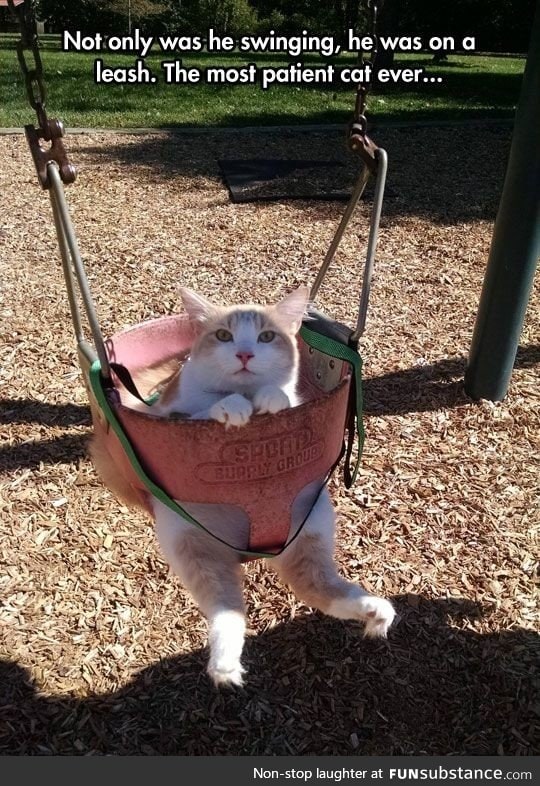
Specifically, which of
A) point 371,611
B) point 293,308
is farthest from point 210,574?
point 293,308

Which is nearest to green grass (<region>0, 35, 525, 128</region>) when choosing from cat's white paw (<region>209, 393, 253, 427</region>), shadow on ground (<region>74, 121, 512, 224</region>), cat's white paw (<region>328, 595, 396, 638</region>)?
shadow on ground (<region>74, 121, 512, 224</region>)

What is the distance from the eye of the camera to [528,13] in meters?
18.6

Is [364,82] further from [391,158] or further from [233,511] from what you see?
[391,158]

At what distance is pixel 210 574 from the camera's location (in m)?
1.66

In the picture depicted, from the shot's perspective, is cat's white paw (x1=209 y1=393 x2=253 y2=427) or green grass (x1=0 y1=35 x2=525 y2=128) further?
green grass (x1=0 y1=35 x2=525 y2=128)

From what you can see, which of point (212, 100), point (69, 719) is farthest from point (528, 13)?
point (69, 719)

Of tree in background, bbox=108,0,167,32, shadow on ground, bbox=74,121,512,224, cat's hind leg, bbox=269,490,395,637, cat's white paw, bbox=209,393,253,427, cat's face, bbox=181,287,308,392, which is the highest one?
cat's white paw, bbox=209,393,253,427

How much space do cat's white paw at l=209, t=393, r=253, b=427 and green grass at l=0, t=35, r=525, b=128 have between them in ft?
23.9

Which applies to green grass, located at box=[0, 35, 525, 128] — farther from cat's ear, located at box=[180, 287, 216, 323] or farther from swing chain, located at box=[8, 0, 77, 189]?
swing chain, located at box=[8, 0, 77, 189]

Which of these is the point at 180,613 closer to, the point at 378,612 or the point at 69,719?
the point at 69,719

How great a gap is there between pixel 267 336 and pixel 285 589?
0.85 meters

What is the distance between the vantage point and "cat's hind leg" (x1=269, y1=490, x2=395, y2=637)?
5.26 ft

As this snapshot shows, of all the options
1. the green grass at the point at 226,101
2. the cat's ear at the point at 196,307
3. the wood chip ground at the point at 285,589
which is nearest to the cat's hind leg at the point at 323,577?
the wood chip ground at the point at 285,589
